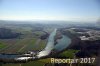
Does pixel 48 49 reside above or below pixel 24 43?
below

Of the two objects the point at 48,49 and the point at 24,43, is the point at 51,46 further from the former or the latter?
the point at 24,43

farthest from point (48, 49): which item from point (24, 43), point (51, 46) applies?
point (24, 43)

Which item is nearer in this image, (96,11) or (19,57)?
(96,11)

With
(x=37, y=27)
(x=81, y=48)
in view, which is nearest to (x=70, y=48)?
(x=81, y=48)

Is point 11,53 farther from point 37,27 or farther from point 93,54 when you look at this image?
point 93,54

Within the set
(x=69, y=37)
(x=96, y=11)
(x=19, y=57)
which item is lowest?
(x=19, y=57)

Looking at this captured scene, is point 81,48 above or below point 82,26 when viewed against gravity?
below
